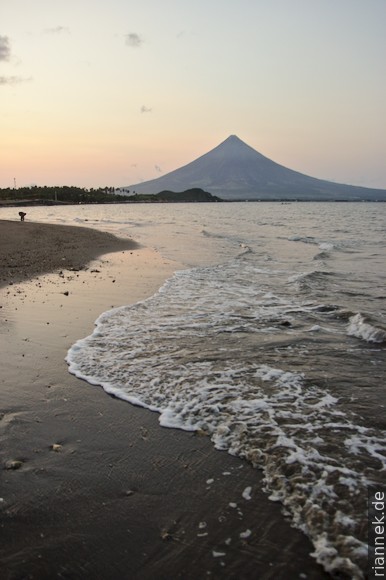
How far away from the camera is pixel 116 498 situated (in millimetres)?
3230

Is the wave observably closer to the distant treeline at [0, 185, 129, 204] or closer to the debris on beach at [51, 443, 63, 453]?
the debris on beach at [51, 443, 63, 453]

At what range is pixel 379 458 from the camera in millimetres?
3793

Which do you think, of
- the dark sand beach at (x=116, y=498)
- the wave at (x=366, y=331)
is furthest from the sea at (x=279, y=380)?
the dark sand beach at (x=116, y=498)

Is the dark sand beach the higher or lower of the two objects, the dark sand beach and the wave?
the lower

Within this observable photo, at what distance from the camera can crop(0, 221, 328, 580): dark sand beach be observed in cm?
264

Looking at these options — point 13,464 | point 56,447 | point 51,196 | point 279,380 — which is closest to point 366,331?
point 279,380

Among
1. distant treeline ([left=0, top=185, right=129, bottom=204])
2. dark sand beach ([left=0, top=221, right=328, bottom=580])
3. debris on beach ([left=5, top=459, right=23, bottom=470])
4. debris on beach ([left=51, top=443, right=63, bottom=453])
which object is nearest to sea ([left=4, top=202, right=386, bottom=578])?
dark sand beach ([left=0, top=221, right=328, bottom=580])

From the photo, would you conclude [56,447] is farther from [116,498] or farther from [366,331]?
[366,331]

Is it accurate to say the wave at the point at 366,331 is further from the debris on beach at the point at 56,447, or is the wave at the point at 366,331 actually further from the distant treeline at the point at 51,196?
the distant treeline at the point at 51,196

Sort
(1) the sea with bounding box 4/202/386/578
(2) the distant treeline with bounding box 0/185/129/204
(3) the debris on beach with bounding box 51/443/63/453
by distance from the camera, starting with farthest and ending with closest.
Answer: (2) the distant treeline with bounding box 0/185/129/204, (3) the debris on beach with bounding box 51/443/63/453, (1) the sea with bounding box 4/202/386/578

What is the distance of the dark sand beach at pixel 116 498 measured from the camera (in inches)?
104

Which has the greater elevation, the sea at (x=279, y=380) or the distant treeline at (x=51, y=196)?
the distant treeline at (x=51, y=196)

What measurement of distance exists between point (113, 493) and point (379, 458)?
2320 mm

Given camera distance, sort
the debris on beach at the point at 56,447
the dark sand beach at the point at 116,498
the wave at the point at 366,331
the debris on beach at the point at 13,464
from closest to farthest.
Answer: the dark sand beach at the point at 116,498 → the debris on beach at the point at 13,464 → the debris on beach at the point at 56,447 → the wave at the point at 366,331
